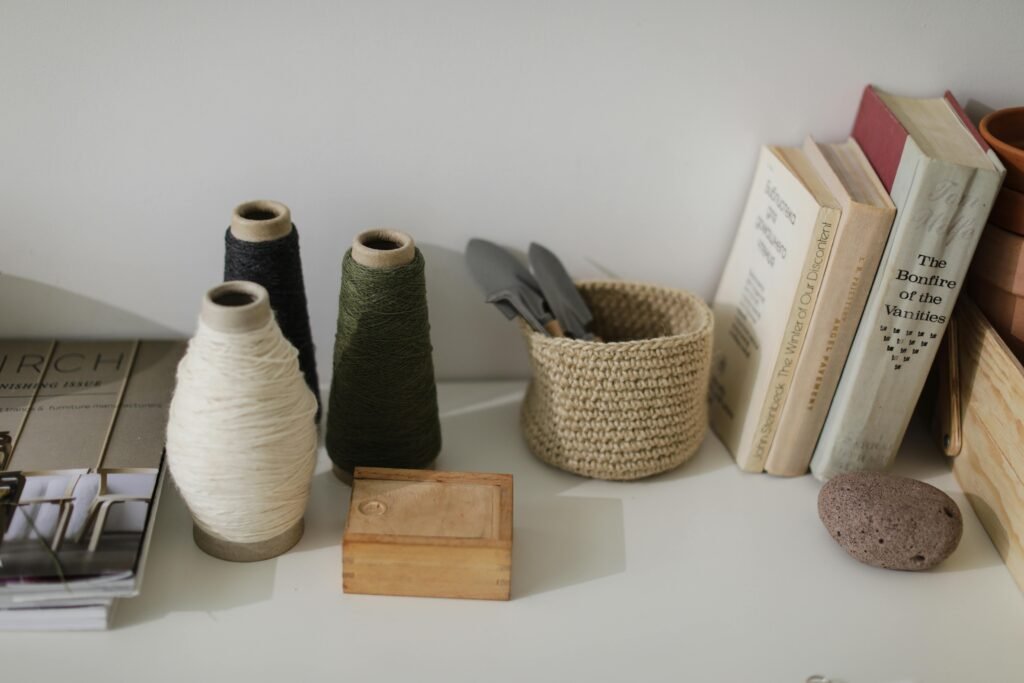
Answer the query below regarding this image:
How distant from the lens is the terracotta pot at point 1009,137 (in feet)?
2.61

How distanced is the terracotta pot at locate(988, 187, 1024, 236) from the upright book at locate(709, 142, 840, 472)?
0.48 feet

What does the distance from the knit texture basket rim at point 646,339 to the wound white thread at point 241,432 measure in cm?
21

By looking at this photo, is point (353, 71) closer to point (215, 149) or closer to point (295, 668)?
point (215, 149)

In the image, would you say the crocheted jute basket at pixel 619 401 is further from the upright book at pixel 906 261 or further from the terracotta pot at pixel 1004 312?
the terracotta pot at pixel 1004 312

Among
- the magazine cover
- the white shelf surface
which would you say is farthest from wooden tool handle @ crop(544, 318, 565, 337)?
the magazine cover

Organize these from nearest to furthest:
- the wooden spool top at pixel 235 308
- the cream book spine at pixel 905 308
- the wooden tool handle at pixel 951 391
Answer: the wooden spool top at pixel 235 308
the cream book spine at pixel 905 308
the wooden tool handle at pixel 951 391

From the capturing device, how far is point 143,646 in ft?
2.23

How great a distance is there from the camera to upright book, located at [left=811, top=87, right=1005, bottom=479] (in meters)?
0.76

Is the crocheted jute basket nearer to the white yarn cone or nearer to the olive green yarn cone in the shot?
the olive green yarn cone

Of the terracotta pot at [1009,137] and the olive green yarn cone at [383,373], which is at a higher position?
the terracotta pot at [1009,137]

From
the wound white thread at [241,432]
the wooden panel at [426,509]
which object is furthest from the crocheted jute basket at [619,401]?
the wound white thread at [241,432]

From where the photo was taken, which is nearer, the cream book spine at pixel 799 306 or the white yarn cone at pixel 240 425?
the white yarn cone at pixel 240 425

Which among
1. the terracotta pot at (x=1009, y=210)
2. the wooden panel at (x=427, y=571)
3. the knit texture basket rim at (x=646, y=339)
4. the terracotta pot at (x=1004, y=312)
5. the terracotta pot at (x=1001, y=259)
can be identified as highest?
the terracotta pot at (x=1009, y=210)

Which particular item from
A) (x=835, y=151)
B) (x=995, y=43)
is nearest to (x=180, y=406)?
(x=835, y=151)
